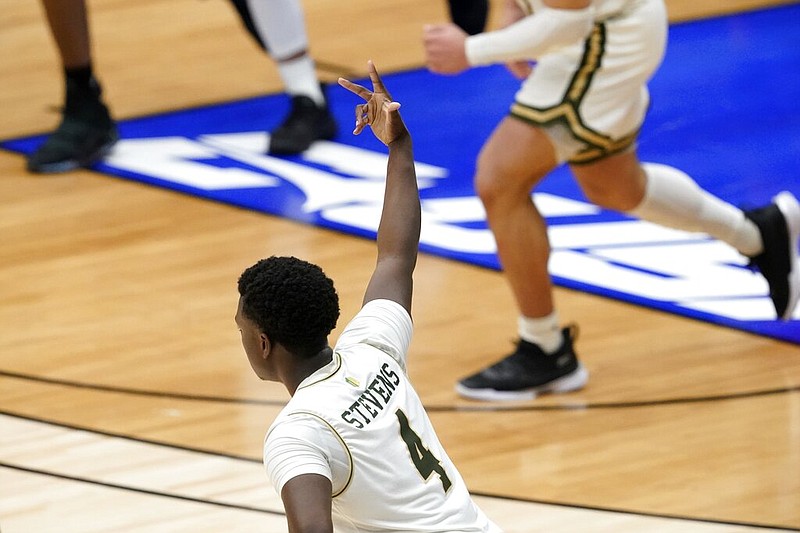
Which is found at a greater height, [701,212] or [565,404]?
[701,212]

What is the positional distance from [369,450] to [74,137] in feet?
12.9

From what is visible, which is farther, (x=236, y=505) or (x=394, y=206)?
(x=236, y=505)

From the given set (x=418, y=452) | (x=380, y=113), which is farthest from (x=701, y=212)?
(x=418, y=452)

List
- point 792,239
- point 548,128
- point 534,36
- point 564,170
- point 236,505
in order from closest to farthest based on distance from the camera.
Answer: point 236,505 → point 534,36 → point 548,128 → point 792,239 → point 564,170

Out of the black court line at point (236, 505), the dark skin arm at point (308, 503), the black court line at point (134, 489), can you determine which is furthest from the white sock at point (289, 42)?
the dark skin arm at point (308, 503)

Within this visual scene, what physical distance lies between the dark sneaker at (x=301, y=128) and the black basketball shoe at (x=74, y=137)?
2.17ft

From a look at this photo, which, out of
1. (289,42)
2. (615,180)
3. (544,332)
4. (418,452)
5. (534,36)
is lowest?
(289,42)

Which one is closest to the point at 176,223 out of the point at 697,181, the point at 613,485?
the point at 697,181

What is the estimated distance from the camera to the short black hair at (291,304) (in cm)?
214

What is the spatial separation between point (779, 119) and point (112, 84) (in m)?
2.91

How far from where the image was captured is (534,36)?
3.69m

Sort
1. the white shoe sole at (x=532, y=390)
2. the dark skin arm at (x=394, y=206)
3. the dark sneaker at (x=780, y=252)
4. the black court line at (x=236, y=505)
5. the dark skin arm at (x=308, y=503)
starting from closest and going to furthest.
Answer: the dark skin arm at (x=308, y=503) < the dark skin arm at (x=394, y=206) < the black court line at (x=236, y=505) < the white shoe sole at (x=532, y=390) < the dark sneaker at (x=780, y=252)

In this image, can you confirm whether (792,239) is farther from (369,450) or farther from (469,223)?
(369,450)

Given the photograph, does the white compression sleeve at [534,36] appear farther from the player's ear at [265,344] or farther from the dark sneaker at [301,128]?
the dark sneaker at [301,128]
